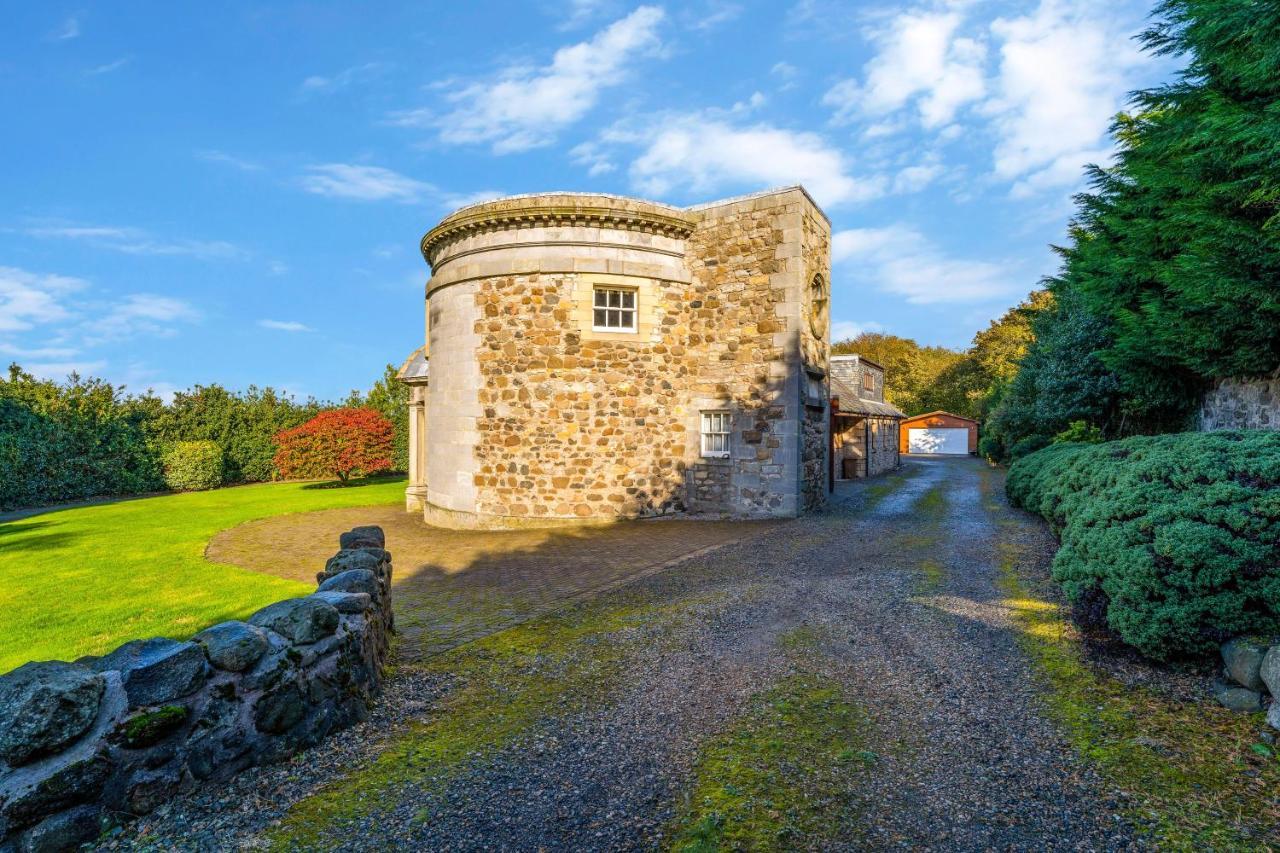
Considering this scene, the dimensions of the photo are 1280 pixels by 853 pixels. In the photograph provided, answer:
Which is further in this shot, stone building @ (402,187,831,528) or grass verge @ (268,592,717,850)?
stone building @ (402,187,831,528)

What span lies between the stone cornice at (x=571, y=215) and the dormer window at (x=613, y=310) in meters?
1.40

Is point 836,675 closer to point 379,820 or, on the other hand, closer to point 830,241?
point 379,820

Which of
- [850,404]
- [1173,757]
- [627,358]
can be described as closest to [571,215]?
[627,358]

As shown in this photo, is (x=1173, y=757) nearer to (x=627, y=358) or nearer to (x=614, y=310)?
(x=627, y=358)

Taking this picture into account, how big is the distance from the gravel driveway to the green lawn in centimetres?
391

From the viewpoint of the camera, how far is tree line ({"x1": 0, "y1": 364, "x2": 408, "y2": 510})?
19.7 m

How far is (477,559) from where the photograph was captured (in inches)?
411

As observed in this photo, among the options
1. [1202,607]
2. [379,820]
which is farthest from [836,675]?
[379,820]

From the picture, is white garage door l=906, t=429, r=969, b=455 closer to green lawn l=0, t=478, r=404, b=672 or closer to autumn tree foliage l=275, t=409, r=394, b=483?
autumn tree foliage l=275, t=409, r=394, b=483

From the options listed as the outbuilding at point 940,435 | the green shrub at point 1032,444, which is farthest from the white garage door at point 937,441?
the green shrub at point 1032,444

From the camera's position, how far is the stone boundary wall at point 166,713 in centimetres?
290

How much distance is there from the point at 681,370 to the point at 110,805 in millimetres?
12217

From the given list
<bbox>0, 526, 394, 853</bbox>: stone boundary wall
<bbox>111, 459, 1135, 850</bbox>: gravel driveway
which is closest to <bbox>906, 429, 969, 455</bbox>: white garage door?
<bbox>111, 459, 1135, 850</bbox>: gravel driveway

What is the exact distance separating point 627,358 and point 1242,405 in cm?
1109
